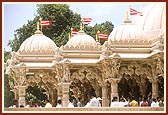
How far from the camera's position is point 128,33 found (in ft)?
81.9

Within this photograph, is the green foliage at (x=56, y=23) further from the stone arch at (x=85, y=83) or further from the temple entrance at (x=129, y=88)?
the temple entrance at (x=129, y=88)

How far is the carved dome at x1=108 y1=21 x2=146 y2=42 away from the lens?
81.3ft

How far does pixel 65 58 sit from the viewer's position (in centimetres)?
2492

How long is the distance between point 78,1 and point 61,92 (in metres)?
10.5

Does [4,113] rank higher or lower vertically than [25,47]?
lower

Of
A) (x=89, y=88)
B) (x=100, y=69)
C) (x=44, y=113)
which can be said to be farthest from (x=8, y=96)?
(x=44, y=113)

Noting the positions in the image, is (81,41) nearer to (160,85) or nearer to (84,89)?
(160,85)

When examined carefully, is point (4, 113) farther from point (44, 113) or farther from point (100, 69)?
point (100, 69)

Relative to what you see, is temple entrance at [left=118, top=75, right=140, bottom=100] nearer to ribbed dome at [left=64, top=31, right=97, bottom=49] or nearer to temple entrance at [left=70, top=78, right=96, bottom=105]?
temple entrance at [left=70, top=78, right=96, bottom=105]

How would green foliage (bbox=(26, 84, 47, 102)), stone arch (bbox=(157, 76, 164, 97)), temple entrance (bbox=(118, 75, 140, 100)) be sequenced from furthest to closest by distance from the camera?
1. green foliage (bbox=(26, 84, 47, 102))
2. temple entrance (bbox=(118, 75, 140, 100))
3. stone arch (bbox=(157, 76, 164, 97))

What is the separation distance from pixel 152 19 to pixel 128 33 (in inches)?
67.4

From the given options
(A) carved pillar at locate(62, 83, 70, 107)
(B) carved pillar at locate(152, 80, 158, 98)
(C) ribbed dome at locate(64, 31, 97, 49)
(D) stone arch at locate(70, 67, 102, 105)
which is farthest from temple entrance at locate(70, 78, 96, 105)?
(B) carved pillar at locate(152, 80, 158, 98)

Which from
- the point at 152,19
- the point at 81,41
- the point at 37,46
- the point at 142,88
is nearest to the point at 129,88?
the point at 142,88

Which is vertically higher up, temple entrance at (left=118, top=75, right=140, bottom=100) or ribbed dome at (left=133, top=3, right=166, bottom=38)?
A: ribbed dome at (left=133, top=3, right=166, bottom=38)
